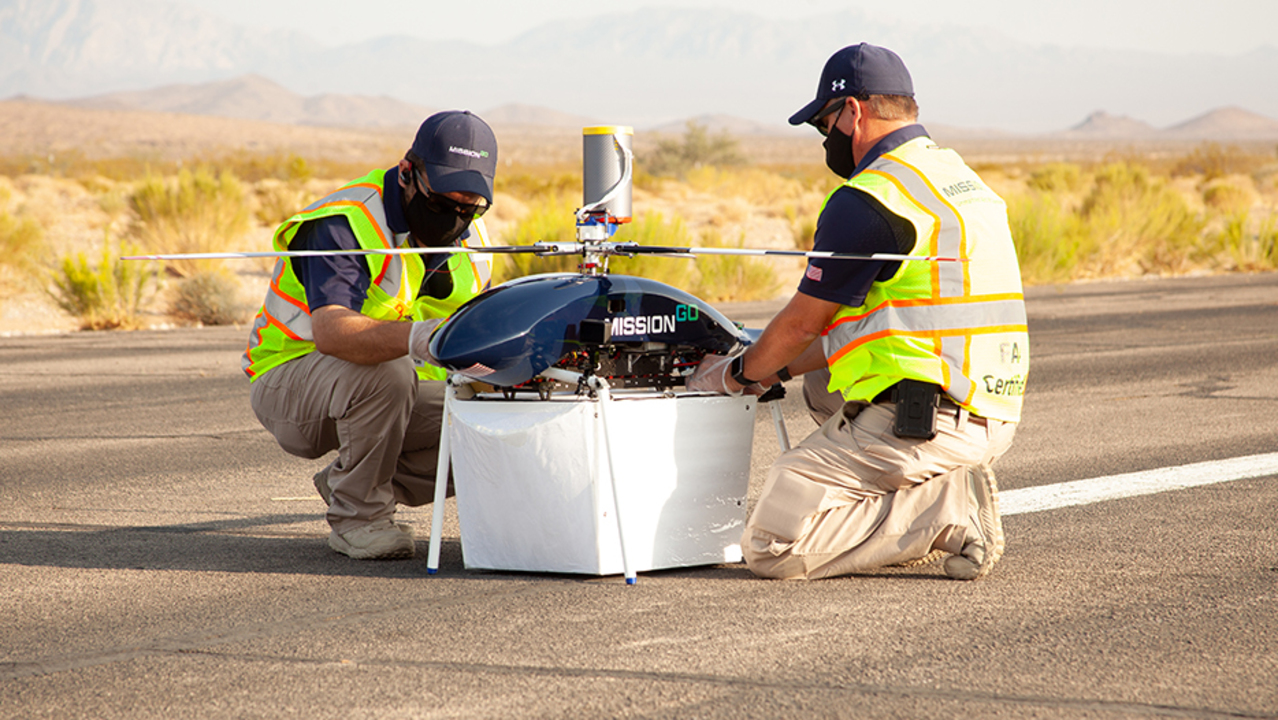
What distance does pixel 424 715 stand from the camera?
10.5 feet

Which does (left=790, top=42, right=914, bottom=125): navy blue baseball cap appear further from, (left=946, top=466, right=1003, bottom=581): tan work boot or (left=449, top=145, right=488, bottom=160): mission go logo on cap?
(left=946, top=466, right=1003, bottom=581): tan work boot

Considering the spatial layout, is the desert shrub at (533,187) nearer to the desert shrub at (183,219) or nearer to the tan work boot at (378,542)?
the desert shrub at (183,219)

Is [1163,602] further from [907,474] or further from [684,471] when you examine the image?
[684,471]

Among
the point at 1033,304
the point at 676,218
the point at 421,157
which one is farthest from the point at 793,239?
the point at 421,157

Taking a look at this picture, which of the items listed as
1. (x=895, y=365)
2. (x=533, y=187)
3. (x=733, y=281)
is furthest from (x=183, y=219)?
(x=895, y=365)

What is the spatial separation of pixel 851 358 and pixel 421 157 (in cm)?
172

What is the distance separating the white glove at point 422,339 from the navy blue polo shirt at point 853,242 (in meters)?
1.28

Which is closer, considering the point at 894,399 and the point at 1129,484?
the point at 894,399

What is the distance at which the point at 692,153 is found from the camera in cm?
5572

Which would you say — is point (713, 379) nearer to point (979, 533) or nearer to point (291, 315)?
point (979, 533)

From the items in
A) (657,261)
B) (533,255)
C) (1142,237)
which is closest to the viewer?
(657,261)

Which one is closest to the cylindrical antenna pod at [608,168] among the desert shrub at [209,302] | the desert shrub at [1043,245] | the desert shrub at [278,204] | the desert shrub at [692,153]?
the desert shrub at [209,302]

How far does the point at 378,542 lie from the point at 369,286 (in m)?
0.95

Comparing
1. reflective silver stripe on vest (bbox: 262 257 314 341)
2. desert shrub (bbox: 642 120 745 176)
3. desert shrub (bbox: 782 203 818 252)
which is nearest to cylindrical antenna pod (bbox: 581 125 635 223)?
reflective silver stripe on vest (bbox: 262 257 314 341)
